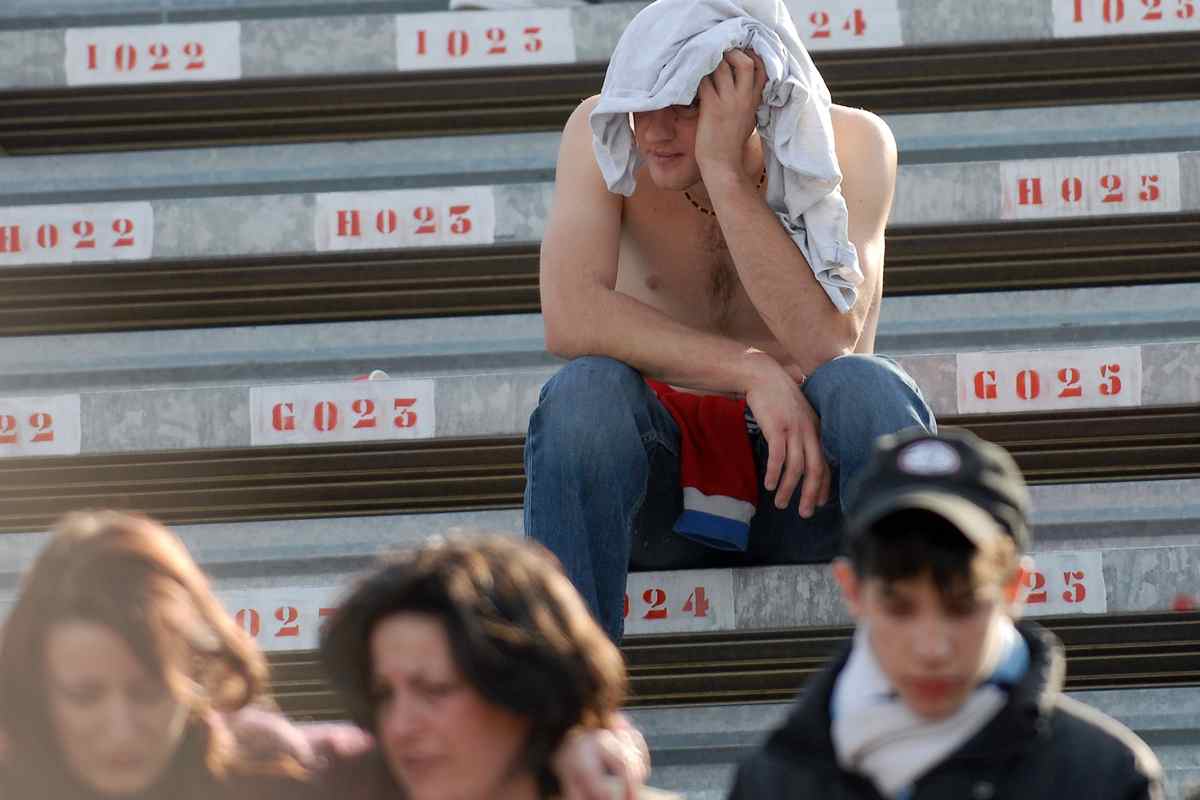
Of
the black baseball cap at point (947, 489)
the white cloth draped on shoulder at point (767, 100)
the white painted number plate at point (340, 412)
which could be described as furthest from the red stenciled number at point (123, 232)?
the black baseball cap at point (947, 489)

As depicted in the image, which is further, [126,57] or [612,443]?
[126,57]

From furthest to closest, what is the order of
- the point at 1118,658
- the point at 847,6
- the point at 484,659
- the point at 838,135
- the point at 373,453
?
the point at 847,6, the point at 373,453, the point at 1118,658, the point at 838,135, the point at 484,659

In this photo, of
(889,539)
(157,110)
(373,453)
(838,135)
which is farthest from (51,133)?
(889,539)

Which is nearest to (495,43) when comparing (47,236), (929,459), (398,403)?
(398,403)

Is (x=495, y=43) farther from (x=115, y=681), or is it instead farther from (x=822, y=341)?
(x=115, y=681)

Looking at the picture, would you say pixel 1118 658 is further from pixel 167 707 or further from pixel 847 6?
pixel 167 707

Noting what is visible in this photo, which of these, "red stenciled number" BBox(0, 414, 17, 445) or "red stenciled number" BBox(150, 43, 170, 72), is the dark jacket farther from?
"red stenciled number" BBox(150, 43, 170, 72)

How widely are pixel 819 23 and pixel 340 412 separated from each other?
1012 millimetres

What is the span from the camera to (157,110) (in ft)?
11.0

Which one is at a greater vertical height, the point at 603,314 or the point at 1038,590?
the point at 603,314

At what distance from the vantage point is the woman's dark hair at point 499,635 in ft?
5.09

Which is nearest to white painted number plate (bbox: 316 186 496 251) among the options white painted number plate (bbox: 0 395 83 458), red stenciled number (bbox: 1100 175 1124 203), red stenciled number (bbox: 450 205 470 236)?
red stenciled number (bbox: 450 205 470 236)

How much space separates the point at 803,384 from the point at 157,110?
1.47 m

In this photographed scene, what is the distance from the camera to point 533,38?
3.27 metres
